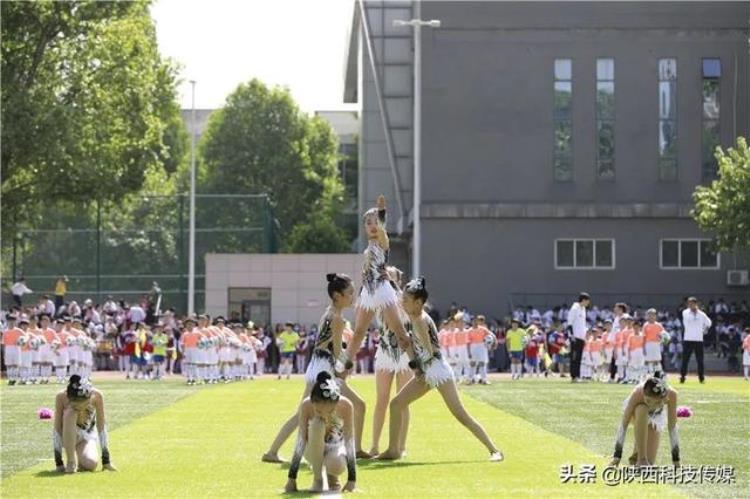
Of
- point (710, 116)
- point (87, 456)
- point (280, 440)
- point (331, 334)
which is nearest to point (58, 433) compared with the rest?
point (87, 456)

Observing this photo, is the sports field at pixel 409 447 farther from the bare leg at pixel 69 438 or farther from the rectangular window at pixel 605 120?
the rectangular window at pixel 605 120

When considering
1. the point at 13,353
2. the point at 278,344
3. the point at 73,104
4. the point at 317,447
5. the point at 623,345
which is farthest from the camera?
the point at 73,104

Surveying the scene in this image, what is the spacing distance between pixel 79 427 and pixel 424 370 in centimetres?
366

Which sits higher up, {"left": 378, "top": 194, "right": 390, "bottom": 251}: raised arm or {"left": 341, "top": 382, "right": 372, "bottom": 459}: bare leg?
{"left": 378, "top": 194, "right": 390, "bottom": 251}: raised arm

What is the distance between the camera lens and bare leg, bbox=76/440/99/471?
53.3 ft

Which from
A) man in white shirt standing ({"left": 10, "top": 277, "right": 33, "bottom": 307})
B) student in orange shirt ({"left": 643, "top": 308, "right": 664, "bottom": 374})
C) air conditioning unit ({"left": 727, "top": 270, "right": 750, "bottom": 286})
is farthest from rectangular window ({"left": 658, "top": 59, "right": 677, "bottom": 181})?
man in white shirt standing ({"left": 10, "top": 277, "right": 33, "bottom": 307})

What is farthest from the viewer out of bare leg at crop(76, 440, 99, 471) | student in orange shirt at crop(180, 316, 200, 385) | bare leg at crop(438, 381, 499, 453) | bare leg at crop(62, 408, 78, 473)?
student in orange shirt at crop(180, 316, 200, 385)

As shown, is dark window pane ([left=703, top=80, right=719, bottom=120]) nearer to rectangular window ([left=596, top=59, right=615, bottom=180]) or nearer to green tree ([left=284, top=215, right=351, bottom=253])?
rectangular window ([left=596, top=59, right=615, bottom=180])

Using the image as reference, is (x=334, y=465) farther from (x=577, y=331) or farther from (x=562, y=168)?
(x=562, y=168)

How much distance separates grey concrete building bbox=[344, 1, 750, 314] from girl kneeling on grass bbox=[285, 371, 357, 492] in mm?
47017

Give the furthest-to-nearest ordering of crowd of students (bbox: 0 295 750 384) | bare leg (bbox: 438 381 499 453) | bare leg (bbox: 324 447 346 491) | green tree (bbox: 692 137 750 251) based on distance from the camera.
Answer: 1. green tree (bbox: 692 137 750 251)
2. crowd of students (bbox: 0 295 750 384)
3. bare leg (bbox: 438 381 499 453)
4. bare leg (bbox: 324 447 346 491)

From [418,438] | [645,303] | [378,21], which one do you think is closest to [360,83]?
[378,21]

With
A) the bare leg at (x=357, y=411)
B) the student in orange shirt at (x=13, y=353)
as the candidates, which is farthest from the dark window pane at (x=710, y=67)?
the bare leg at (x=357, y=411)

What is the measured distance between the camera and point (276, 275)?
2373 inches
